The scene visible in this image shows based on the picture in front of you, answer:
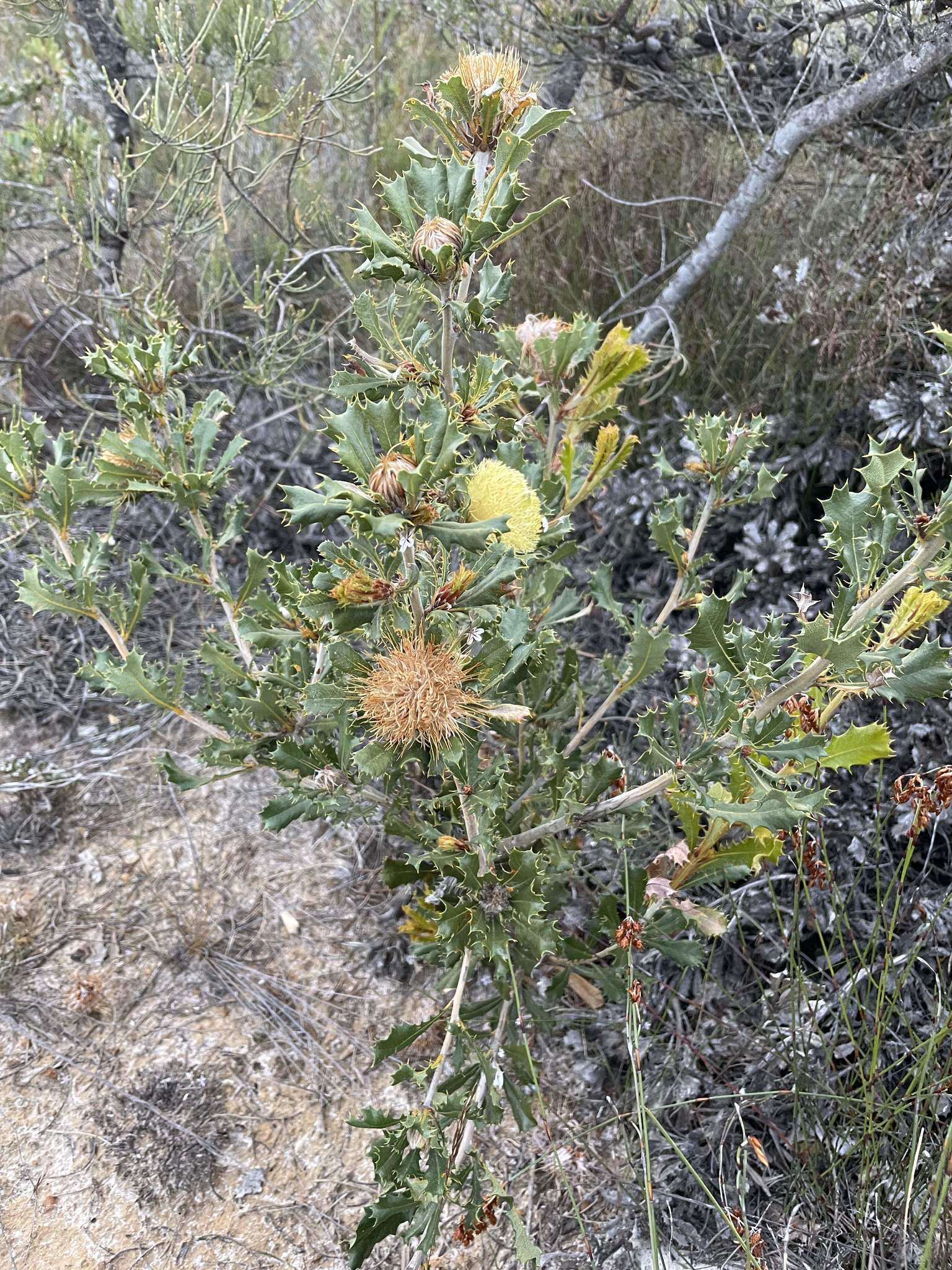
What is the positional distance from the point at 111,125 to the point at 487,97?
290cm

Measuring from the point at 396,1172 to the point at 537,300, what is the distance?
254cm

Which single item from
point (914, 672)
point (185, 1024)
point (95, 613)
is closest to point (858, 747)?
point (914, 672)

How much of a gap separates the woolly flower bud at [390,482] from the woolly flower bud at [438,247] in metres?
0.23

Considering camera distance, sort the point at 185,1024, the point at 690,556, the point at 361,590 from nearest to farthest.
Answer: the point at 361,590, the point at 690,556, the point at 185,1024

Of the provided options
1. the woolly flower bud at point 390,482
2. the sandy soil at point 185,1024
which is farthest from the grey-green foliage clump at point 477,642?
the sandy soil at point 185,1024

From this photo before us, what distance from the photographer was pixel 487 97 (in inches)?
39.7

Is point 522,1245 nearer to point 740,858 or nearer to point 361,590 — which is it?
point 740,858

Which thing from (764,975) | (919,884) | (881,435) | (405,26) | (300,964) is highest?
(405,26)

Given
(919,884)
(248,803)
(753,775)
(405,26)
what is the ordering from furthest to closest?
1. (405,26)
2. (248,803)
3. (919,884)
4. (753,775)

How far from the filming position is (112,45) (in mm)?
3145

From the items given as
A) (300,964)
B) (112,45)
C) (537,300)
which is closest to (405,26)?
(112,45)

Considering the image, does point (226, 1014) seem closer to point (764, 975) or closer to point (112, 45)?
point (764, 975)

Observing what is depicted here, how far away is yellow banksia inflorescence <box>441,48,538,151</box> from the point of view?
101 centimetres

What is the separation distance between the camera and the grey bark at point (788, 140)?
6.73 feet
